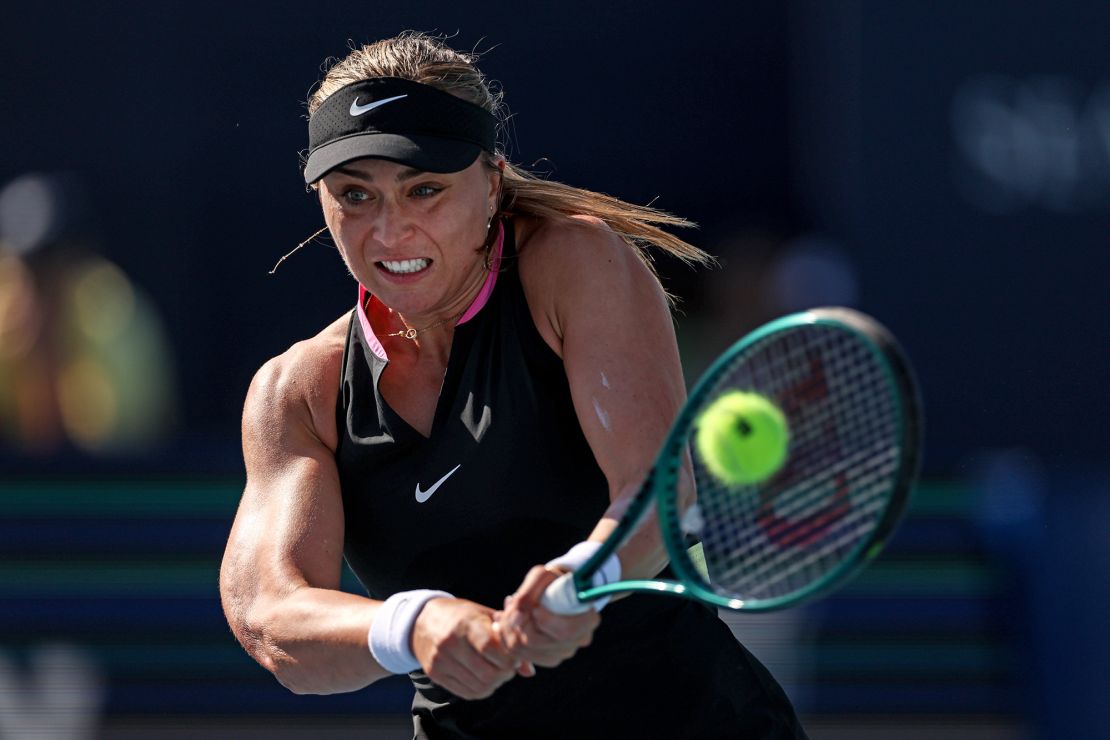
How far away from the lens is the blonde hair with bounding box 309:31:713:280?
262 centimetres

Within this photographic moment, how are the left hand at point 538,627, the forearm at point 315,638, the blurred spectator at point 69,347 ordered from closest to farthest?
the left hand at point 538,627
the forearm at point 315,638
the blurred spectator at point 69,347

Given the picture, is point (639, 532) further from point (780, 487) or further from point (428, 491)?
point (428, 491)

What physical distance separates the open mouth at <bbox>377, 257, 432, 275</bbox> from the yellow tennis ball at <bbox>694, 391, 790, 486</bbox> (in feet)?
1.72

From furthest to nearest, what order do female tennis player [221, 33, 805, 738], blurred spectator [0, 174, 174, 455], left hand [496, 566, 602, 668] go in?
blurred spectator [0, 174, 174, 455], female tennis player [221, 33, 805, 738], left hand [496, 566, 602, 668]

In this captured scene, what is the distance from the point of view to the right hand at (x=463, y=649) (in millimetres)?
2174

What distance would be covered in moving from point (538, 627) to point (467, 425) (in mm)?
500

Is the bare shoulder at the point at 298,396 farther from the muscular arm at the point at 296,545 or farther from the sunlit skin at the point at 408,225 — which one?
the sunlit skin at the point at 408,225

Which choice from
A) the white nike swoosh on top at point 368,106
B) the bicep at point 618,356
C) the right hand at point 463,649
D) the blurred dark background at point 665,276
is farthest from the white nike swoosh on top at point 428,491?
the blurred dark background at point 665,276

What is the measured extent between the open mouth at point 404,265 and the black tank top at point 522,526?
0.13 m

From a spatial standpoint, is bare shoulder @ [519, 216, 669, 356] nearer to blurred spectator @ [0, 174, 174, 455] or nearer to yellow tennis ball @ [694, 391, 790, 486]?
yellow tennis ball @ [694, 391, 790, 486]

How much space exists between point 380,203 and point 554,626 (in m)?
0.75

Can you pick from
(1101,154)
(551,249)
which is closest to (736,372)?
(551,249)

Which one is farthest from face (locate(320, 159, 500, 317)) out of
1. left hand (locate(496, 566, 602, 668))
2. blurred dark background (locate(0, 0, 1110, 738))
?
blurred dark background (locate(0, 0, 1110, 738))

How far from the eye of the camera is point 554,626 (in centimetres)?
215
